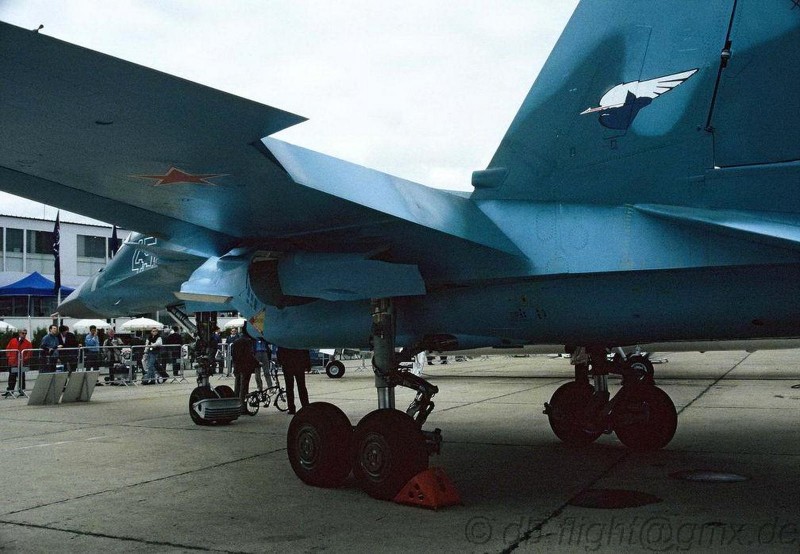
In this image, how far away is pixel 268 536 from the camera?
4578 millimetres

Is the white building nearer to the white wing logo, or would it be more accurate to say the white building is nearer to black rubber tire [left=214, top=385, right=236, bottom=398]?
black rubber tire [left=214, top=385, right=236, bottom=398]

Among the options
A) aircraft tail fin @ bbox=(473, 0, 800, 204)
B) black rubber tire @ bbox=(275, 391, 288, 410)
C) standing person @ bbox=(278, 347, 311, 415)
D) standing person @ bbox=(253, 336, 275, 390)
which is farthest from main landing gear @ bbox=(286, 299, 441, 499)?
standing person @ bbox=(253, 336, 275, 390)

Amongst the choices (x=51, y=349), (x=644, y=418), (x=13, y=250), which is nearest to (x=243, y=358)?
(x=644, y=418)

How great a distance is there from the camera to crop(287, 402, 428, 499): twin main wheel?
5305mm

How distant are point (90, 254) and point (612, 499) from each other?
36.9 metres

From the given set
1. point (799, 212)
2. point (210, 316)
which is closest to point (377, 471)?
point (799, 212)

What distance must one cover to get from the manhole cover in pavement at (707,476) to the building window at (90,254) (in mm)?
35265

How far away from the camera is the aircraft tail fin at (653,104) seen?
4.44 metres

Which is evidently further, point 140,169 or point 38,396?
point 38,396

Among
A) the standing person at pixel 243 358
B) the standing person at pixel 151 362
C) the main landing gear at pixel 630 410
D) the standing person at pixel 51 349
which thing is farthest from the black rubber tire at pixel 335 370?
the main landing gear at pixel 630 410

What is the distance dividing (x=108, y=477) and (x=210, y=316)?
341cm

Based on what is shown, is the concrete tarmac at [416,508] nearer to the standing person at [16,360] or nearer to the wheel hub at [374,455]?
the wheel hub at [374,455]

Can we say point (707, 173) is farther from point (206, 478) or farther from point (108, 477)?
point (108, 477)

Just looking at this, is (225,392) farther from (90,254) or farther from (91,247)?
(91,247)
